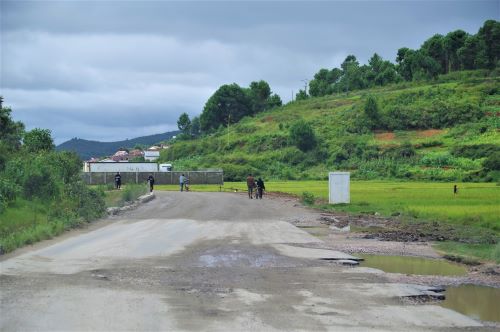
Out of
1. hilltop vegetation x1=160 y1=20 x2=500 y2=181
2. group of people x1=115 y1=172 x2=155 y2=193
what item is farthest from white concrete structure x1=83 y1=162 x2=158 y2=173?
group of people x1=115 y1=172 x2=155 y2=193

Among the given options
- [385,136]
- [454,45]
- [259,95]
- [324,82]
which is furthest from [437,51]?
[385,136]

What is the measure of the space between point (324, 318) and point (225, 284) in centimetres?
308

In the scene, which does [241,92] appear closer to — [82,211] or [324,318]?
[82,211]

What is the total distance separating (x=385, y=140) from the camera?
98.5 m

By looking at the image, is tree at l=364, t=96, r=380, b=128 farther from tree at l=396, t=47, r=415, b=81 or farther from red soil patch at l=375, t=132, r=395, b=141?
tree at l=396, t=47, r=415, b=81

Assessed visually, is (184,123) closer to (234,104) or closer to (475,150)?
(234,104)

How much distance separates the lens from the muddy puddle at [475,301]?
10.6 metres

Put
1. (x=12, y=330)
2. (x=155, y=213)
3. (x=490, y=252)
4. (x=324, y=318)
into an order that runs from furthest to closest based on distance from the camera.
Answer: (x=155, y=213) < (x=490, y=252) < (x=324, y=318) < (x=12, y=330)

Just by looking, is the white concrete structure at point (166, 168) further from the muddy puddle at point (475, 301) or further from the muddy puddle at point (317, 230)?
the muddy puddle at point (475, 301)

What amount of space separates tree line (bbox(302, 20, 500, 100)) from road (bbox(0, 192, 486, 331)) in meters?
125

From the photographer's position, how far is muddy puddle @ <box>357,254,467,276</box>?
48.5 ft

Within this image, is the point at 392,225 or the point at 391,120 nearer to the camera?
the point at 392,225

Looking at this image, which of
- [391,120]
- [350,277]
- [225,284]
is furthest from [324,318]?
[391,120]

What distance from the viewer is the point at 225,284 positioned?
39.3 feet
